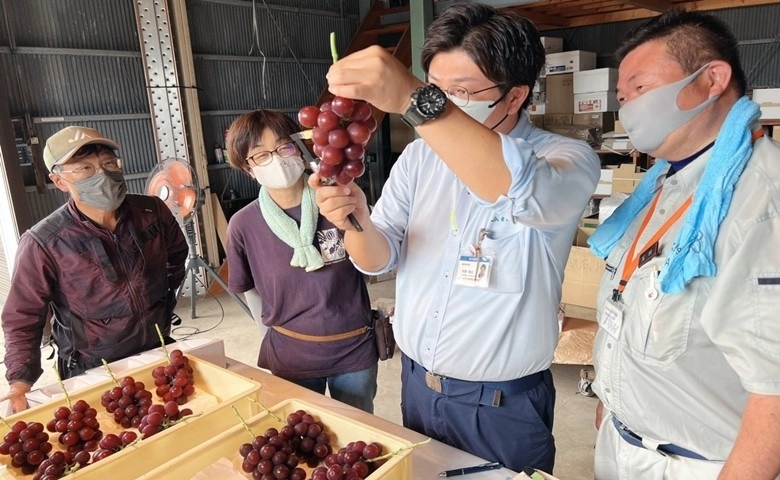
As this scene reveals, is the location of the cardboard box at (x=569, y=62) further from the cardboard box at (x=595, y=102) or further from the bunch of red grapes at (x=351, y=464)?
the bunch of red grapes at (x=351, y=464)

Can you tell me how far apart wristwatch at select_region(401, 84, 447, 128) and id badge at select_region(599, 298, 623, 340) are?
0.62m

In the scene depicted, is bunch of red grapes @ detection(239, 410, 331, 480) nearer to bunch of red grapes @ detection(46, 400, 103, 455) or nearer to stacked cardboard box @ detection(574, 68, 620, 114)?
bunch of red grapes @ detection(46, 400, 103, 455)

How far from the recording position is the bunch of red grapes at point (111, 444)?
3.61 feet

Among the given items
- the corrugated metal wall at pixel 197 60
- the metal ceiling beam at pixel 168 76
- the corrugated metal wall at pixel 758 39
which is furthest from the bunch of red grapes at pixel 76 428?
the corrugated metal wall at pixel 758 39

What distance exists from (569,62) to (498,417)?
493 centimetres

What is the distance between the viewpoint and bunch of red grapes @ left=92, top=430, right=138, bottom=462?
1101 mm

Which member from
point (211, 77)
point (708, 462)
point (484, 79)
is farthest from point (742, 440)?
point (211, 77)

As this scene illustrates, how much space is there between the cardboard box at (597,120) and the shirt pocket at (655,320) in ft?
15.5

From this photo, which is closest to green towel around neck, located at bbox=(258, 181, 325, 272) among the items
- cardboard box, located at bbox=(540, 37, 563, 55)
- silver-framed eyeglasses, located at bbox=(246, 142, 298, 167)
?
silver-framed eyeglasses, located at bbox=(246, 142, 298, 167)

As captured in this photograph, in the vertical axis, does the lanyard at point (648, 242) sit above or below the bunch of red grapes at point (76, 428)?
above

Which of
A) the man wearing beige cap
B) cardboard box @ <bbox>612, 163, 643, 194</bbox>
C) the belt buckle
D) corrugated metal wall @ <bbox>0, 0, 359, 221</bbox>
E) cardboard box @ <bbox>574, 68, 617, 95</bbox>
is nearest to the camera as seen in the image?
the belt buckle

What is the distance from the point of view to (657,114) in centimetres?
107

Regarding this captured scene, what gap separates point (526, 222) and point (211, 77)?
19.2 feet

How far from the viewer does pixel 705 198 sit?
3.11ft
